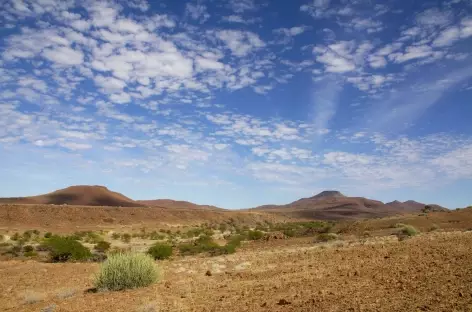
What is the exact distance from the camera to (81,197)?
116 m

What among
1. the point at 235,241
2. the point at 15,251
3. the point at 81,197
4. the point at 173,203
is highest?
the point at 173,203

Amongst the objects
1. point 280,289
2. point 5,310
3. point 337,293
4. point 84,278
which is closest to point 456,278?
point 337,293

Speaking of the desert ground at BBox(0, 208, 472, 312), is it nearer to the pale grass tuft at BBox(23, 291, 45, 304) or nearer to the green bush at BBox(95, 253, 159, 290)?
the pale grass tuft at BBox(23, 291, 45, 304)

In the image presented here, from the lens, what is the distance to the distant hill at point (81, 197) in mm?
110619

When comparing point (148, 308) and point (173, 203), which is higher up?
point (173, 203)

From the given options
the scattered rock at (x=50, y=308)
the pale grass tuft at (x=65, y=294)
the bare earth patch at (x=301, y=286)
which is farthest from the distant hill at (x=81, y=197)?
the scattered rock at (x=50, y=308)

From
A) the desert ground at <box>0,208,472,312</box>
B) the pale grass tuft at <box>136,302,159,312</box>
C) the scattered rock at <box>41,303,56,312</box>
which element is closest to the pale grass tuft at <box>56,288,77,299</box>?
the desert ground at <box>0,208,472,312</box>

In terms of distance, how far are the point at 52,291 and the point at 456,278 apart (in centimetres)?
1217

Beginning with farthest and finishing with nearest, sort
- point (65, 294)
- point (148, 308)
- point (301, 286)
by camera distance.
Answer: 1. point (65, 294)
2. point (301, 286)
3. point (148, 308)

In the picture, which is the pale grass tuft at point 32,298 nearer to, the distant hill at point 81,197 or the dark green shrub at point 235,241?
the dark green shrub at point 235,241

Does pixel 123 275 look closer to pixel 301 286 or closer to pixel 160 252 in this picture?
pixel 301 286

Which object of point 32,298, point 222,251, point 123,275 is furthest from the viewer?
point 222,251

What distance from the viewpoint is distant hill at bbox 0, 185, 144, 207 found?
111 meters

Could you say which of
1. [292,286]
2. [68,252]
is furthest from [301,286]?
[68,252]
